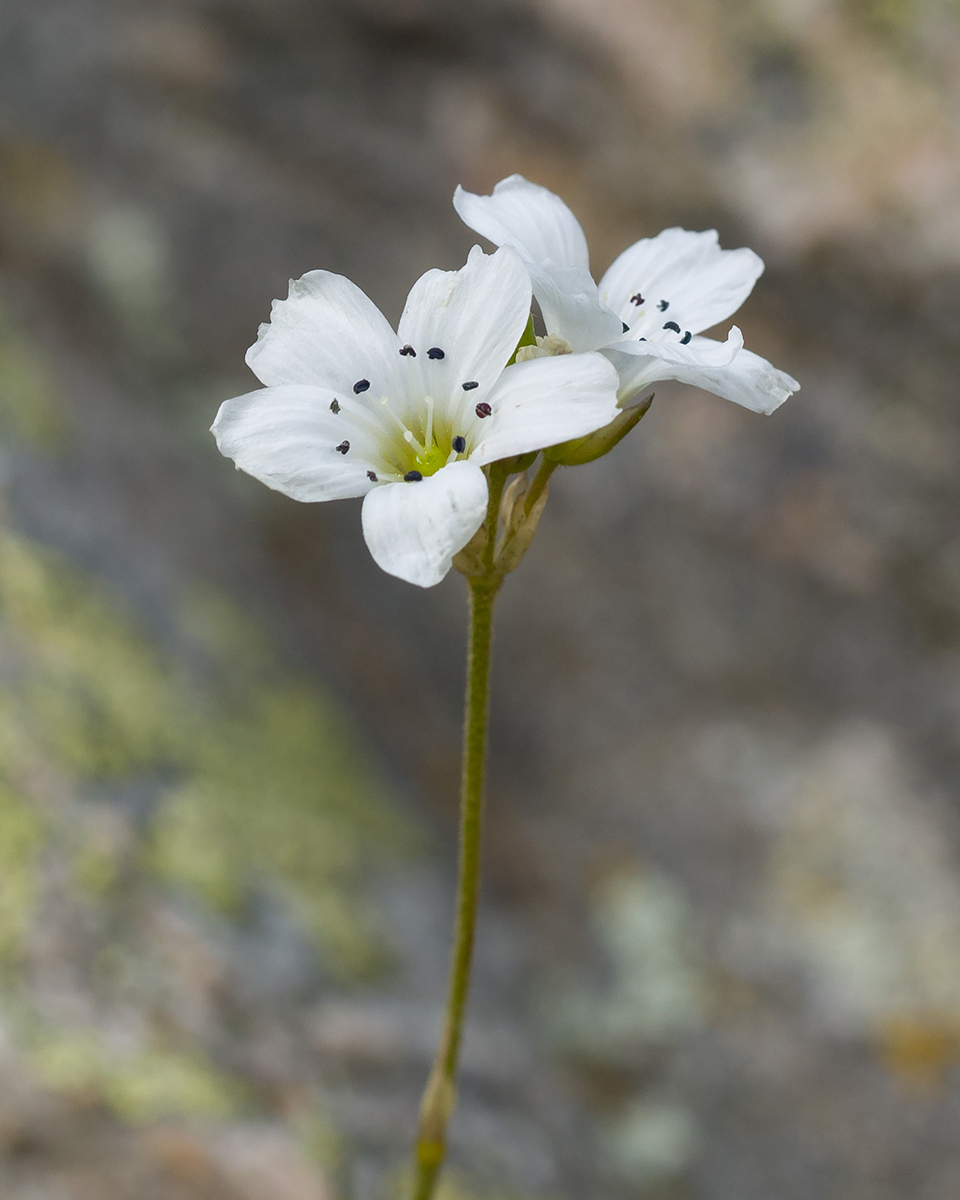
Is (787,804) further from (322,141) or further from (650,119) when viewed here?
(322,141)

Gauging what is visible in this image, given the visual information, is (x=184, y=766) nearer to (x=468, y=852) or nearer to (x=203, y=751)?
(x=203, y=751)

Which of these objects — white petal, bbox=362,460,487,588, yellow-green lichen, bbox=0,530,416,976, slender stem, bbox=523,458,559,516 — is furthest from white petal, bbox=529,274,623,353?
yellow-green lichen, bbox=0,530,416,976

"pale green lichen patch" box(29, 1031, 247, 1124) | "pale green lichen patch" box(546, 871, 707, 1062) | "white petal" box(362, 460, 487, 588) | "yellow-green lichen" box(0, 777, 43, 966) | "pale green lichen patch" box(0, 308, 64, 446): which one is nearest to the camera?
"white petal" box(362, 460, 487, 588)

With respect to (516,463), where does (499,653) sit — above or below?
above

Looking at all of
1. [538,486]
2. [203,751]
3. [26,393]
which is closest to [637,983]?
[203,751]

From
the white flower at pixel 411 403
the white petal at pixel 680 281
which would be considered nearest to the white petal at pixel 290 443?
the white flower at pixel 411 403

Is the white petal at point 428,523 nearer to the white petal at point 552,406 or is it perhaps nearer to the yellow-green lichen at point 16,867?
the white petal at point 552,406

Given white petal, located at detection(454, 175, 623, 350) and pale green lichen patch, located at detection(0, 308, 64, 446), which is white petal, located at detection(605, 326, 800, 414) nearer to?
white petal, located at detection(454, 175, 623, 350)
